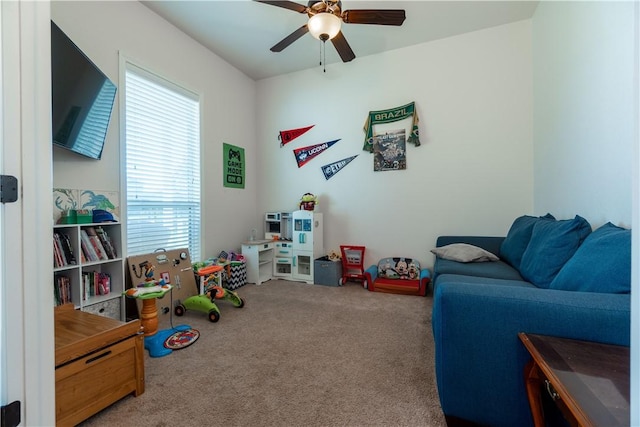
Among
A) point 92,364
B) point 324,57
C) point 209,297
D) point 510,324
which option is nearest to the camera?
point 510,324

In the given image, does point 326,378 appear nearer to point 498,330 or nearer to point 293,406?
point 293,406

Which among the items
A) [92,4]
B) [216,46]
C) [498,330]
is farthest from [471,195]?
[92,4]

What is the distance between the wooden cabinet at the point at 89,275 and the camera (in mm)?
1997

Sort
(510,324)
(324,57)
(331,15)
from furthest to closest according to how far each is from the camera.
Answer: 1. (324,57)
2. (331,15)
3. (510,324)

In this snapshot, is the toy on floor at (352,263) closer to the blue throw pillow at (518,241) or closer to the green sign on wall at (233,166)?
the blue throw pillow at (518,241)

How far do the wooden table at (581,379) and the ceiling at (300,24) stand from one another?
3.19m

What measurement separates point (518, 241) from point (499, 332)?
1.78m

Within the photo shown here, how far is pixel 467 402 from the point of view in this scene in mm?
1130

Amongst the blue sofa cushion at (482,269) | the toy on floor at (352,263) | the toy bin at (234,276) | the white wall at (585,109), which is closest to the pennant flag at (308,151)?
the toy on floor at (352,263)

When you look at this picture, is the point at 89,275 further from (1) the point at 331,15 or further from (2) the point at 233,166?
(1) the point at 331,15

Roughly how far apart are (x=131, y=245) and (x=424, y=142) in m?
3.59

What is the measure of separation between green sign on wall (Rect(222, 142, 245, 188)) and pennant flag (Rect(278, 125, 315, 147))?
653 mm

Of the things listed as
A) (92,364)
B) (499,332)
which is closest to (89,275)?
(92,364)

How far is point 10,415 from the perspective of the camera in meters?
0.73
